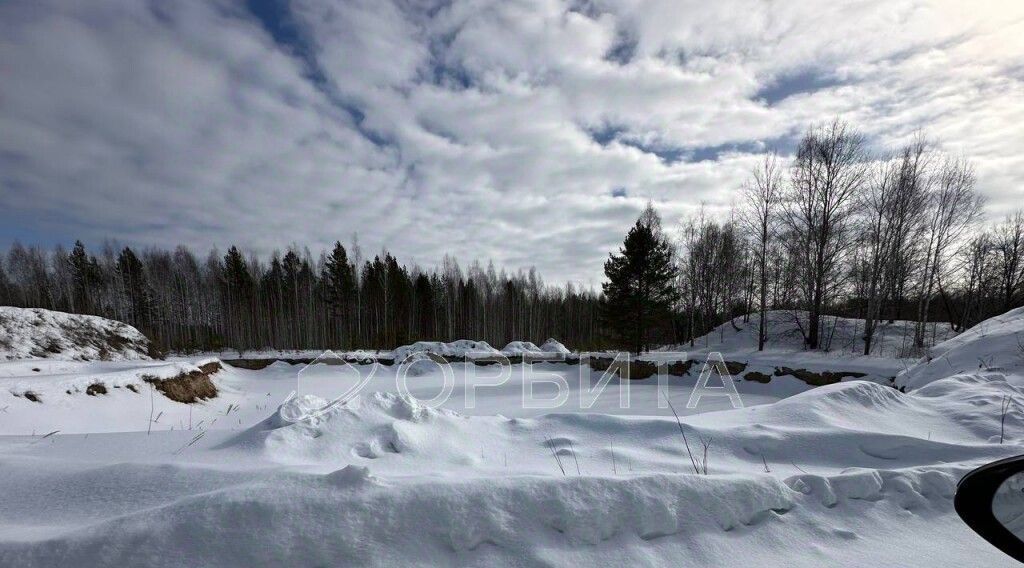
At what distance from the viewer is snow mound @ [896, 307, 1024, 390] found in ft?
22.6

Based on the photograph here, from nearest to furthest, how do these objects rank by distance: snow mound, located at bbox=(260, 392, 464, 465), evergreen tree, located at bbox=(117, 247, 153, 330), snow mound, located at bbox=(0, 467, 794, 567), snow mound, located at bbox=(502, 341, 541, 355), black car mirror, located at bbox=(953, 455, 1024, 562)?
1. black car mirror, located at bbox=(953, 455, 1024, 562)
2. snow mound, located at bbox=(0, 467, 794, 567)
3. snow mound, located at bbox=(260, 392, 464, 465)
4. snow mound, located at bbox=(502, 341, 541, 355)
5. evergreen tree, located at bbox=(117, 247, 153, 330)

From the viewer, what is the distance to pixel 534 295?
139 feet

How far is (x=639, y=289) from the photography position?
1994 centimetres

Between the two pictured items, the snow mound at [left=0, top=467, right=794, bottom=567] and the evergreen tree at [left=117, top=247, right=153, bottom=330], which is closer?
the snow mound at [left=0, top=467, right=794, bottom=567]

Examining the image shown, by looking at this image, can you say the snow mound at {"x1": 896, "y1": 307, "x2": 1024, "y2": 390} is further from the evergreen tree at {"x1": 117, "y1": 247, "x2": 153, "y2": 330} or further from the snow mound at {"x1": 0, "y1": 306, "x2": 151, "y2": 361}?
the evergreen tree at {"x1": 117, "y1": 247, "x2": 153, "y2": 330}

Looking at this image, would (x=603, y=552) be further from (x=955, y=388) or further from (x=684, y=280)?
(x=684, y=280)

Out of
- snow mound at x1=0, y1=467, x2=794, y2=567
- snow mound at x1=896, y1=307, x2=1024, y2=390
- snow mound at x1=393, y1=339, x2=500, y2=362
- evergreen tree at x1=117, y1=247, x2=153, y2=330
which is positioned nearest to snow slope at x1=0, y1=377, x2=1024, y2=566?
snow mound at x1=0, y1=467, x2=794, y2=567

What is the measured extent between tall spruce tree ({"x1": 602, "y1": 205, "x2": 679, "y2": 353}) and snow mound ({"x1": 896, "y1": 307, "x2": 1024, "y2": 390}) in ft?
35.5

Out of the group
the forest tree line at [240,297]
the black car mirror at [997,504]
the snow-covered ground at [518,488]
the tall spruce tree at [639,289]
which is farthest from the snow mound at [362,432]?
the forest tree line at [240,297]

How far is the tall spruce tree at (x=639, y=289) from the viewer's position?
19.9 meters

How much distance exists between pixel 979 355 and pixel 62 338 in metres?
27.8

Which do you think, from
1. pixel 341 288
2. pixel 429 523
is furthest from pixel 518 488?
pixel 341 288

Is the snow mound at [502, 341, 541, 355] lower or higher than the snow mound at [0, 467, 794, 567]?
lower

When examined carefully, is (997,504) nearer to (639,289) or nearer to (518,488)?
(518,488)
